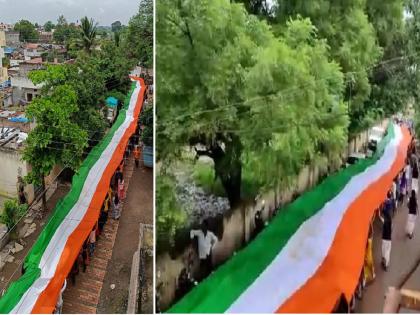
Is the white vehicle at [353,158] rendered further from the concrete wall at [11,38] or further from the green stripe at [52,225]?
the concrete wall at [11,38]

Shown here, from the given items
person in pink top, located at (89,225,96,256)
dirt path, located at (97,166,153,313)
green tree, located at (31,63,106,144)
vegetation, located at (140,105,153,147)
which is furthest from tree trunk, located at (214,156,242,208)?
green tree, located at (31,63,106,144)

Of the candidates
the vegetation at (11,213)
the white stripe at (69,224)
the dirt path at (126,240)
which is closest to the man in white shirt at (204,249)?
the dirt path at (126,240)

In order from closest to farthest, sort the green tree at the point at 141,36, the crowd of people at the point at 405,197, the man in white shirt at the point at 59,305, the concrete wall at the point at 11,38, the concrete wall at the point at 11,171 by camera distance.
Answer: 1. the crowd of people at the point at 405,197
2. the man in white shirt at the point at 59,305
3. the green tree at the point at 141,36
4. the concrete wall at the point at 11,171
5. the concrete wall at the point at 11,38

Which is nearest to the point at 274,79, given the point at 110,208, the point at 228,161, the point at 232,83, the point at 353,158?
the point at 232,83

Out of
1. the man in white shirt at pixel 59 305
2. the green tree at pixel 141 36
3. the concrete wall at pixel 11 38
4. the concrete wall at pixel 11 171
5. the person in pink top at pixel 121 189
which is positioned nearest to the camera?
the man in white shirt at pixel 59 305

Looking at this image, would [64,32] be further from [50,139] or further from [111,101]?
[50,139]

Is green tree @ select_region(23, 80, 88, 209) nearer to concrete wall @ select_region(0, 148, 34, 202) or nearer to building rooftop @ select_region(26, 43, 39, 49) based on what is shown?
concrete wall @ select_region(0, 148, 34, 202)

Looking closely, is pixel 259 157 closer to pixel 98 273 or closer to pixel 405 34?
pixel 405 34

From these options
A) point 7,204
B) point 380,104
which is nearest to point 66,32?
point 7,204

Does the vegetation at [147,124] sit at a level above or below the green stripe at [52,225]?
above
